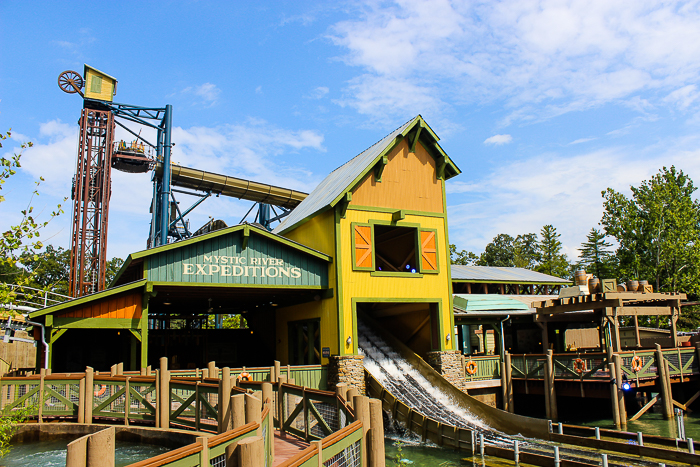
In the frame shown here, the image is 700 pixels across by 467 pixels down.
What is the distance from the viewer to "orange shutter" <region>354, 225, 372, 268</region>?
21.0 m

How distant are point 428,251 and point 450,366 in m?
4.78

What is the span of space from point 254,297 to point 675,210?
33.0 meters

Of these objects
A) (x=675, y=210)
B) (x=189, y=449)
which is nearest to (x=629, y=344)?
(x=675, y=210)

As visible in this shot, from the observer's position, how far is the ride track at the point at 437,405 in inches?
511

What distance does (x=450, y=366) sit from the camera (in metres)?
21.5

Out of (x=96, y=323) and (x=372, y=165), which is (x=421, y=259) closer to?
(x=372, y=165)

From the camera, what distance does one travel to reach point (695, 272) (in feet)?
124

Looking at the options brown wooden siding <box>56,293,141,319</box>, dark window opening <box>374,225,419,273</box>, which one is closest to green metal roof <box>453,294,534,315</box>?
dark window opening <box>374,225,419,273</box>

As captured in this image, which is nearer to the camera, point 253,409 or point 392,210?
point 253,409

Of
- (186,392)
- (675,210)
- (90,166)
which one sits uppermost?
(90,166)

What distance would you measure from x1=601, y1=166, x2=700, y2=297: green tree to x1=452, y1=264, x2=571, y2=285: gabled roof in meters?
10.00

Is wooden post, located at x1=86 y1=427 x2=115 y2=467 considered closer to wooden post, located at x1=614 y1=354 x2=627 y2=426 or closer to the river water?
the river water

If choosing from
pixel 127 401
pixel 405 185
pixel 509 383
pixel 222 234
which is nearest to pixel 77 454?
pixel 127 401

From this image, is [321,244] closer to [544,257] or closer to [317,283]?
[317,283]
